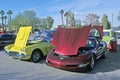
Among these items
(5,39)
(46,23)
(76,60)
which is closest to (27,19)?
(46,23)

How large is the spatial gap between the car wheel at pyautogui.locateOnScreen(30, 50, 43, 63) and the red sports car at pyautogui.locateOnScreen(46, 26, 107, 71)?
4.86 feet

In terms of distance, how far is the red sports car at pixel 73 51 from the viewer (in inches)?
371

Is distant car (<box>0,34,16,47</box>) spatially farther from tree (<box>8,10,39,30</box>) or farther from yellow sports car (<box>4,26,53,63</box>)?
tree (<box>8,10,39,30</box>)

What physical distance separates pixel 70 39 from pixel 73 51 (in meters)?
0.67

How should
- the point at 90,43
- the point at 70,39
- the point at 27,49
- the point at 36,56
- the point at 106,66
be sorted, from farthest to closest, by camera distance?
the point at 36,56
the point at 27,49
the point at 90,43
the point at 106,66
the point at 70,39

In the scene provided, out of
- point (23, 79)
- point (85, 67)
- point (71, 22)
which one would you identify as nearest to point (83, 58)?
point (85, 67)

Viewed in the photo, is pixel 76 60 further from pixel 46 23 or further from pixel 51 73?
pixel 46 23

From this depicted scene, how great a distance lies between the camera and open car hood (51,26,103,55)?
10.1 metres

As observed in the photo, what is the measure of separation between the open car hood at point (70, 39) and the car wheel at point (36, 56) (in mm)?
1544

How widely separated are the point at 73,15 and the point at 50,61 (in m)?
56.7

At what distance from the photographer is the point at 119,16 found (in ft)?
244

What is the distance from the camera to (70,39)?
10.4 metres

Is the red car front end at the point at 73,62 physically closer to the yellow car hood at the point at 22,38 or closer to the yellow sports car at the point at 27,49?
the yellow sports car at the point at 27,49

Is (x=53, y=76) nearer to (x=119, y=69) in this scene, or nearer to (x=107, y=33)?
(x=119, y=69)
